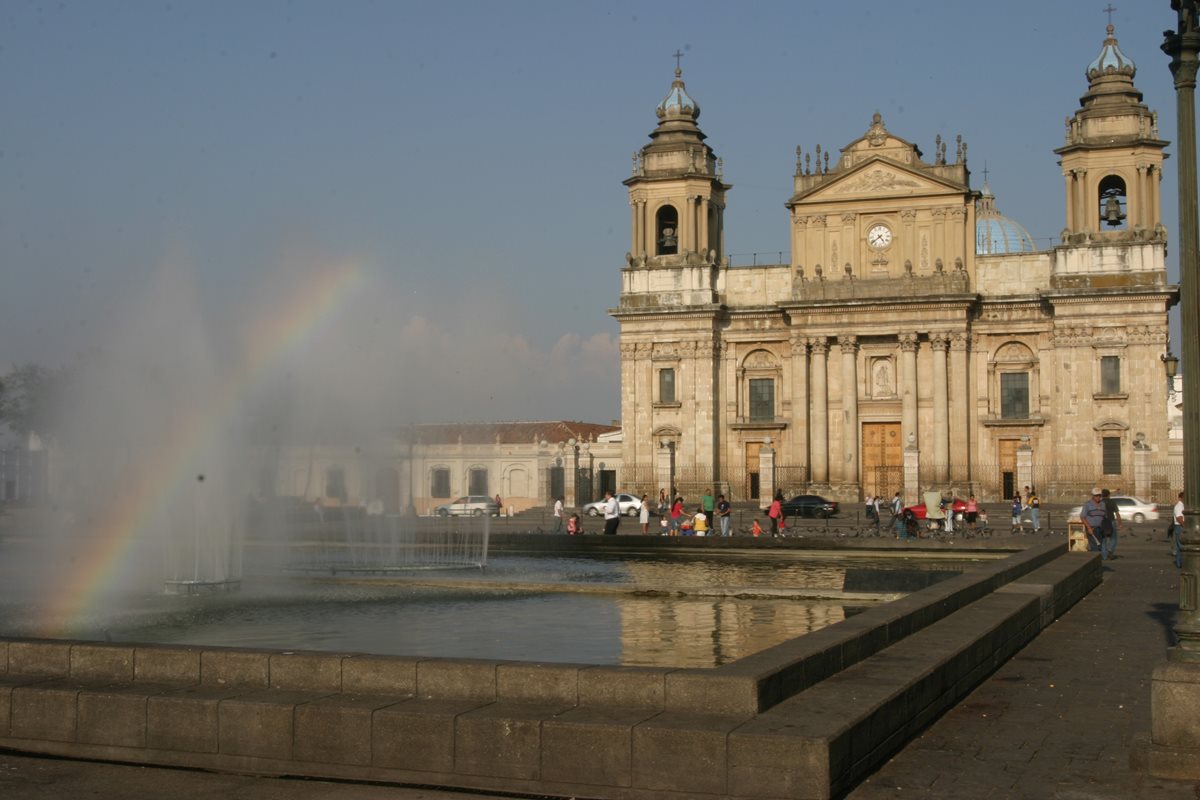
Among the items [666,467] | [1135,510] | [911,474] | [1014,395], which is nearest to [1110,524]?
[1135,510]

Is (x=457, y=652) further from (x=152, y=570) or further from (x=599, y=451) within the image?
(x=599, y=451)

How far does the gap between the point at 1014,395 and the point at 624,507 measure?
17.7 m

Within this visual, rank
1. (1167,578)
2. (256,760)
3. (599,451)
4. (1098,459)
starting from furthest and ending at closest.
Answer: (599,451), (1098,459), (1167,578), (256,760)

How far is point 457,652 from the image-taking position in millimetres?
14781

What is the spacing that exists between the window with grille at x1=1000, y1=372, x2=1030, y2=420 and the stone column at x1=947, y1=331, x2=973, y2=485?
170 cm

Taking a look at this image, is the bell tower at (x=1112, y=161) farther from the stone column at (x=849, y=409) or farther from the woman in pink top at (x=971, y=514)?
the woman in pink top at (x=971, y=514)

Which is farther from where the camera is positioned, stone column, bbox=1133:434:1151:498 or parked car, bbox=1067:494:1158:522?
stone column, bbox=1133:434:1151:498

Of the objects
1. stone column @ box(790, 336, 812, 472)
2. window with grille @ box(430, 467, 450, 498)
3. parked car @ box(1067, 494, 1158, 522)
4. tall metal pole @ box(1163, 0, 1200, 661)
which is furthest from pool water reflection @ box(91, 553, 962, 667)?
window with grille @ box(430, 467, 450, 498)

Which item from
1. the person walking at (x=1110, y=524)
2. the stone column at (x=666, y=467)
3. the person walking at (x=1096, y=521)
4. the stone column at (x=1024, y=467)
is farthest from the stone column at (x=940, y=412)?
the person walking at (x=1096, y=521)

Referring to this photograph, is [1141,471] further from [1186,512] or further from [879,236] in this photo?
[1186,512]

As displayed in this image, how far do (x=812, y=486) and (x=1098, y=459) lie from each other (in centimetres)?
1194

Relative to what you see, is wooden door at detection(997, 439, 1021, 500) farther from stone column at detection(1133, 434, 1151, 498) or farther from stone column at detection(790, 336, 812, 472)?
stone column at detection(790, 336, 812, 472)

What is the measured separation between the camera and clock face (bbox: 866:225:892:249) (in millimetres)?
61500

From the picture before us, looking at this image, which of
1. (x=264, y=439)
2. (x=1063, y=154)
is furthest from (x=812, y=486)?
(x=264, y=439)
